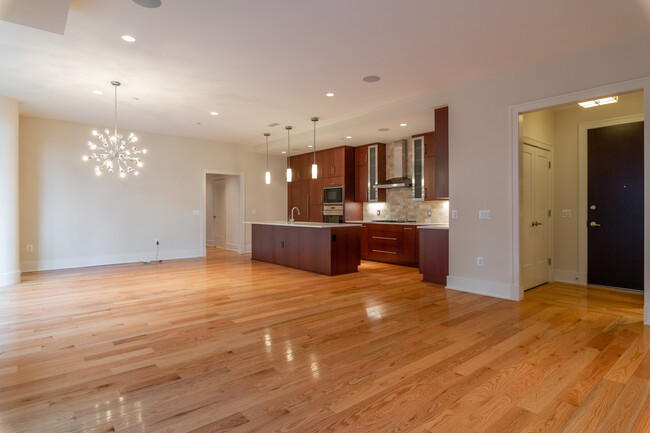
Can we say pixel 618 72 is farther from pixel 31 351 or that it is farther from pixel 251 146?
pixel 251 146

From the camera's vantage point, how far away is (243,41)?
354 centimetres

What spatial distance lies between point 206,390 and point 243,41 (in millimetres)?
3159

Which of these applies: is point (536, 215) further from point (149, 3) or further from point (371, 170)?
point (149, 3)

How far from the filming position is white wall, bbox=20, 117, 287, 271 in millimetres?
6453

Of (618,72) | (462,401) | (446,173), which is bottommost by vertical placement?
(462,401)

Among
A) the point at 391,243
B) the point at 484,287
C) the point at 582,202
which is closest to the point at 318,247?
the point at 391,243

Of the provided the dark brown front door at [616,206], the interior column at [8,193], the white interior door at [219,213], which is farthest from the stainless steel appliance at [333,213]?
the interior column at [8,193]

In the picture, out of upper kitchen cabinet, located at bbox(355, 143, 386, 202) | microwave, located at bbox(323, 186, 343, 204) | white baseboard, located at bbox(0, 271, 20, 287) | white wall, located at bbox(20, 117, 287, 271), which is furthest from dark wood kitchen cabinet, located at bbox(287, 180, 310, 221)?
white baseboard, located at bbox(0, 271, 20, 287)

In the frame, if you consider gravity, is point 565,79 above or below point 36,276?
above

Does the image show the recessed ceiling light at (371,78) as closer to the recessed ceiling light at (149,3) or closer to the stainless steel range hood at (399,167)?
the recessed ceiling light at (149,3)

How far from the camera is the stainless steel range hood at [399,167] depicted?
24.5ft

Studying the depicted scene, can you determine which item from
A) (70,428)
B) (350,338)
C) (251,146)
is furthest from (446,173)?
(251,146)

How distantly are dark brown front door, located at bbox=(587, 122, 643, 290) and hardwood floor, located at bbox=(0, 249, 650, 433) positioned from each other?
860mm

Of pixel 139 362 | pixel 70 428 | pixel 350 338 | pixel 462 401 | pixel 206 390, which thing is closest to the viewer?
pixel 70 428
